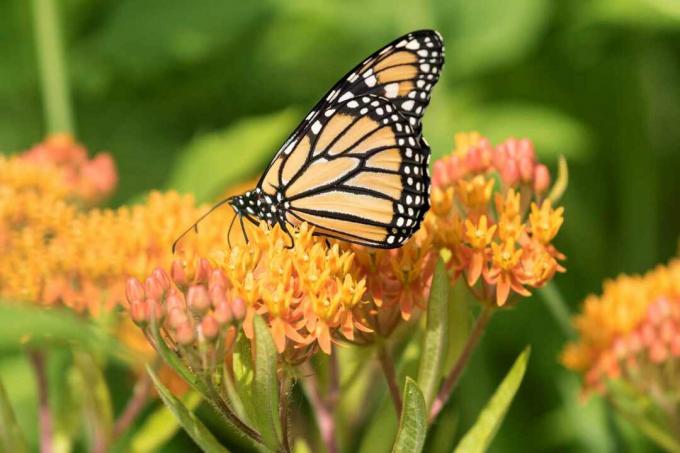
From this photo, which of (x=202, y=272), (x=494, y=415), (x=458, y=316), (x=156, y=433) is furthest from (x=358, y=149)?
(x=156, y=433)

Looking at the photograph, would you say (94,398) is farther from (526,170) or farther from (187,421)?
(526,170)

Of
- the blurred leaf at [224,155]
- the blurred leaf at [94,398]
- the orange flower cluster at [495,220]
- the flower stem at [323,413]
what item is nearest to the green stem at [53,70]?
the blurred leaf at [224,155]

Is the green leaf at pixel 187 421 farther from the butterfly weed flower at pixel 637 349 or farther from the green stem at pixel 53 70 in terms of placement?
the green stem at pixel 53 70

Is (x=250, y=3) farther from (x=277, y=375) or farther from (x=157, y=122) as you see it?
(x=277, y=375)

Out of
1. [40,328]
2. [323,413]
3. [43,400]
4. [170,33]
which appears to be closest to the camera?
[40,328]

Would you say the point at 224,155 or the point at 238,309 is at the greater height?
the point at 224,155

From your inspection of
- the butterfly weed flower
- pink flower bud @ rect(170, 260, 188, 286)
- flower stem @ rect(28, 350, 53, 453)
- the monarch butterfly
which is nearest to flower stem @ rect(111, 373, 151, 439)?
flower stem @ rect(28, 350, 53, 453)
